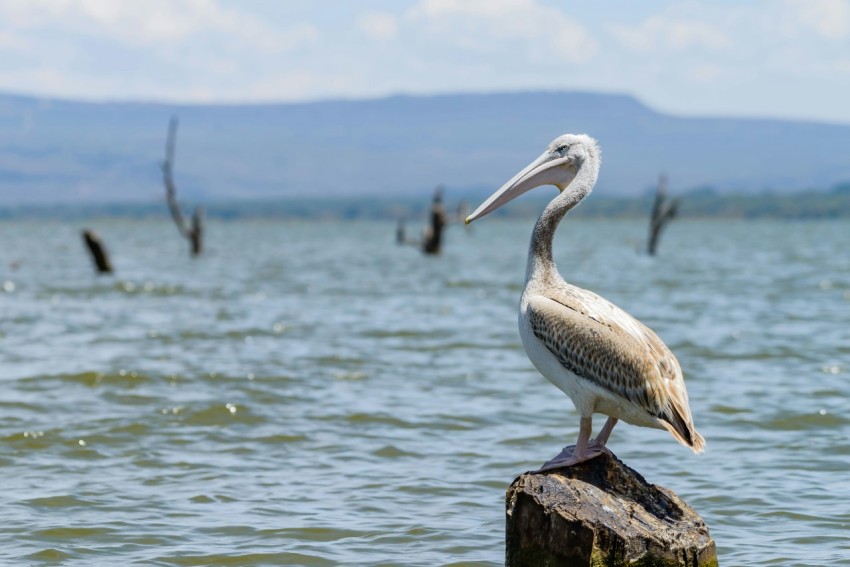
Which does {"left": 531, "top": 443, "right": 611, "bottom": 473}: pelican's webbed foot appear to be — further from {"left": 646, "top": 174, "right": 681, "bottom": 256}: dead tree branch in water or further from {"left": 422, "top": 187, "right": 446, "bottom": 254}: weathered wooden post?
{"left": 646, "top": 174, "right": 681, "bottom": 256}: dead tree branch in water

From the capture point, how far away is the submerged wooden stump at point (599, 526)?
5.93 m

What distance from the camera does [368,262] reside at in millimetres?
50281

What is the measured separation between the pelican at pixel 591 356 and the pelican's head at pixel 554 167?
Result: 0.39 feet

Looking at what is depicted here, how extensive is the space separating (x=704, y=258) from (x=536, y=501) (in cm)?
4982

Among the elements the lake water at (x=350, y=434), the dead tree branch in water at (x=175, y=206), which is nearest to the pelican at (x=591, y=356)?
the lake water at (x=350, y=434)

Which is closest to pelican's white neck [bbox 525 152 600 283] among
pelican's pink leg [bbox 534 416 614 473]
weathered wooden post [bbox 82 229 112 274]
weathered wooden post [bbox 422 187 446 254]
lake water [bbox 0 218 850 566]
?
pelican's pink leg [bbox 534 416 614 473]

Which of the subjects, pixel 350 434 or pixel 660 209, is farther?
pixel 660 209

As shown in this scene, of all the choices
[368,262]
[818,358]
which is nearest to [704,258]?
[368,262]

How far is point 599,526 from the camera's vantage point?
19.5 feet

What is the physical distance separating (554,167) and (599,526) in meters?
2.42

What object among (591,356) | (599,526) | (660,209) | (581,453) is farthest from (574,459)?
(660,209)

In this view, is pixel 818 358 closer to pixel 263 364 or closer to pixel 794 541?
pixel 263 364

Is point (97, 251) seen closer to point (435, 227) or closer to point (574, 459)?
point (435, 227)

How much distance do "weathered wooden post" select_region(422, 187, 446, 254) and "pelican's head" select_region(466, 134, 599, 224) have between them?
102ft
